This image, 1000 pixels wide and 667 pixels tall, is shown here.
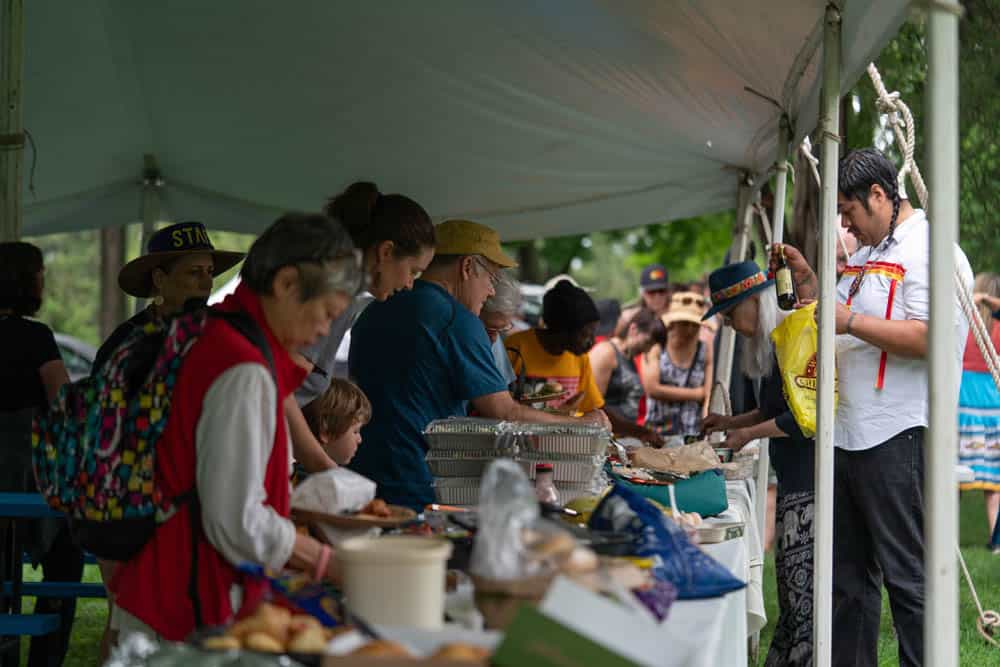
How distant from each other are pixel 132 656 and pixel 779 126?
3623 mm

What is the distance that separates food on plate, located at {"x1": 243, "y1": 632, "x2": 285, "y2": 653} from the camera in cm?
167

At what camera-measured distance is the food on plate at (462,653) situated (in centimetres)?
160

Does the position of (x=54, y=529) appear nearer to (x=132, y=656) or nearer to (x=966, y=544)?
(x=132, y=656)

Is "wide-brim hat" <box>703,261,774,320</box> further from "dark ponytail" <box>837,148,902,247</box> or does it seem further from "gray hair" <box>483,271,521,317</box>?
"gray hair" <box>483,271,521,317</box>

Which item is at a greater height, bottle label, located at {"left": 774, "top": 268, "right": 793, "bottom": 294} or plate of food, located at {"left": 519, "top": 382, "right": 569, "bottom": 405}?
bottle label, located at {"left": 774, "top": 268, "right": 793, "bottom": 294}

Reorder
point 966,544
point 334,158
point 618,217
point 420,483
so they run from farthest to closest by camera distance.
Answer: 1. point 966,544
2. point 618,217
3. point 334,158
4. point 420,483

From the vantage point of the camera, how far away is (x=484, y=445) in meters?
3.35

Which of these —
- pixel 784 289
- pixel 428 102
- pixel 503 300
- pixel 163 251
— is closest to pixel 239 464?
pixel 163 251

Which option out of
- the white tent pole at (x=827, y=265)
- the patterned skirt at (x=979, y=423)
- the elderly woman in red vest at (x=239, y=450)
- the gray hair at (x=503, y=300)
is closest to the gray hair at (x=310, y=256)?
the elderly woman in red vest at (x=239, y=450)

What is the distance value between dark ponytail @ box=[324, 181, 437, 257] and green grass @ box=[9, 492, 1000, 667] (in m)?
3.32

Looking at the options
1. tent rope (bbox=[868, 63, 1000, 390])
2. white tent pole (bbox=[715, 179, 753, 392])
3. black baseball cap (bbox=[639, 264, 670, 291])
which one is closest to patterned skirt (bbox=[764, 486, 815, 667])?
tent rope (bbox=[868, 63, 1000, 390])

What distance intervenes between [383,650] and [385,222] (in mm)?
1763

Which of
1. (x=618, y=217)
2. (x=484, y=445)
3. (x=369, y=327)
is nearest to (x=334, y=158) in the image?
(x=618, y=217)

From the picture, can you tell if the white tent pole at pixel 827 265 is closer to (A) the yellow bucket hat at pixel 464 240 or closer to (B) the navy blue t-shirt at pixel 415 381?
(B) the navy blue t-shirt at pixel 415 381
